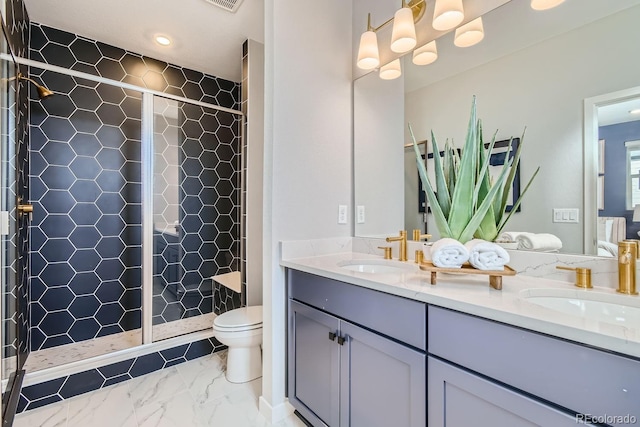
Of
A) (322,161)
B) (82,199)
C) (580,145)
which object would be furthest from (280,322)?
(82,199)

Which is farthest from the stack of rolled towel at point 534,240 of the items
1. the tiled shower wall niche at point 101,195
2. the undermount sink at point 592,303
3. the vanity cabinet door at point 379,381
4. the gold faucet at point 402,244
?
the tiled shower wall niche at point 101,195

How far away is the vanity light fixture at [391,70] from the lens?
1714 millimetres

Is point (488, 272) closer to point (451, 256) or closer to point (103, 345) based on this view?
point (451, 256)

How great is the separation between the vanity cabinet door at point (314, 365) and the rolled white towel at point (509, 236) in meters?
0.80

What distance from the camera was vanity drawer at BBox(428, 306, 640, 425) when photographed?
0.62 m

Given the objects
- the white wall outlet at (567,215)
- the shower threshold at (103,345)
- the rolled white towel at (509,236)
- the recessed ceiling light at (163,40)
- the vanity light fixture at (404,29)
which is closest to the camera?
the white wall outlet at (567,215)

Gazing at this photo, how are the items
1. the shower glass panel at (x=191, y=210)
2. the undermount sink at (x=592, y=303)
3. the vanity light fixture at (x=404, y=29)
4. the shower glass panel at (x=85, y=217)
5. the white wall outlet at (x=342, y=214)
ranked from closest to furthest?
the undermount sink at (x=592, y=303)
the vanity light fixture at (x=404, y=29)
the white wall outlet at (x=342, y=214)
the shower glass panel at (x=85, y=217)
the shower glass panel at (x=191, y=210)

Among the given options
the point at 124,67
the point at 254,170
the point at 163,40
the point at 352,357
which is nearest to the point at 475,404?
the point at 352,357

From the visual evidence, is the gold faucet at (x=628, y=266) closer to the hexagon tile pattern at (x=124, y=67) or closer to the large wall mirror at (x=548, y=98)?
the large wall mirror at (x=548, y=98)

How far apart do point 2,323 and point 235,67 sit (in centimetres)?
241

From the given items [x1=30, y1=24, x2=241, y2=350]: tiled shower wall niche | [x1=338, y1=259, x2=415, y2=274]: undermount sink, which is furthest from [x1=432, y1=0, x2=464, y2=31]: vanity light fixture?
[x1=30, y1=24, x2=241, y2=350]: tiled shower wall niche

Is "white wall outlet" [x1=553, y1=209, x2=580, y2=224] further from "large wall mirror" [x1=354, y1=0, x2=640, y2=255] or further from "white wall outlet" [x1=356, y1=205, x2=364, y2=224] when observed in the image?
"white wall outlet" [x1=356, y1=205, x2=364, y2=224]

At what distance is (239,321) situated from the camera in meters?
1.92

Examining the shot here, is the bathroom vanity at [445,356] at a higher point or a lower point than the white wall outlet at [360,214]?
lower
